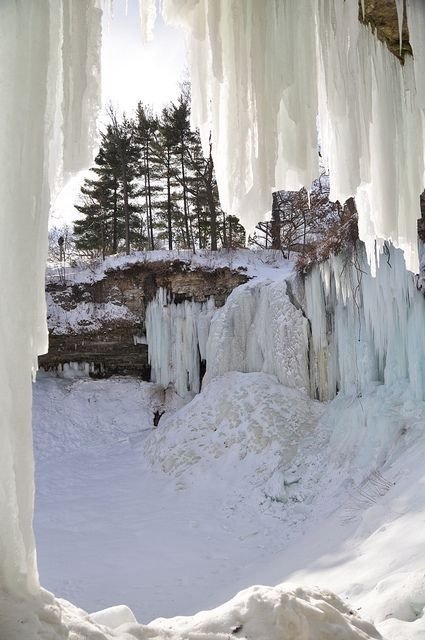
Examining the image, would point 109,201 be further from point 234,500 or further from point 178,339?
point 234,500

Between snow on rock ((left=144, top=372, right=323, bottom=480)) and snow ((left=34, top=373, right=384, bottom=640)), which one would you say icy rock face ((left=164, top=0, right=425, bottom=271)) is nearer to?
snow ((left=34, top=373, right=384, bottom=640))

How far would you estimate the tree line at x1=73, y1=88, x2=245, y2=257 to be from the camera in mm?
20406

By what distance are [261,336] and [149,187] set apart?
39.5ft

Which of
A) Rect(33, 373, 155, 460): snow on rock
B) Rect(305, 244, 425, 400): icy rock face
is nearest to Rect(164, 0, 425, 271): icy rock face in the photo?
Rect(305, 244, 425, 400): icy rock face

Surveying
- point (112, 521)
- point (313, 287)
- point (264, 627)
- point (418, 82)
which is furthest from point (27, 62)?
point (313, 287)

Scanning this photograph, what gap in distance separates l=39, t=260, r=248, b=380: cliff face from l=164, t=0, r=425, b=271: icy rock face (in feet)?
37.6

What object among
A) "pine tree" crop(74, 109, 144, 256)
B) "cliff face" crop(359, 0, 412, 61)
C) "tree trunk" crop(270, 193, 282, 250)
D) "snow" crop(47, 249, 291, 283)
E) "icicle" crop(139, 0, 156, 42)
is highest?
"pine tree" crop(74, 109, 144, 256)

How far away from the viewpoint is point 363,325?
9461 mm

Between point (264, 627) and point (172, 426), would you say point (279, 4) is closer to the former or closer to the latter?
point (264, 627)

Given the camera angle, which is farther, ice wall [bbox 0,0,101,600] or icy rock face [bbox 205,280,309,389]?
icy rock face [bbox 205,280,309,389]

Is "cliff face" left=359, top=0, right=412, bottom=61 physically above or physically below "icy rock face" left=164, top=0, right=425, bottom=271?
above

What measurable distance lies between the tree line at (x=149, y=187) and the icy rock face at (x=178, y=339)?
20.7ft

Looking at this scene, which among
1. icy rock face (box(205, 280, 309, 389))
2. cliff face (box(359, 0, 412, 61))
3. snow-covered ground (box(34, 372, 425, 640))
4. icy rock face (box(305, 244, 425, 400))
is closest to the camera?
cliff face (box(359, 0, 412, 61))

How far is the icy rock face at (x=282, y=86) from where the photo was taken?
7.97 ft
